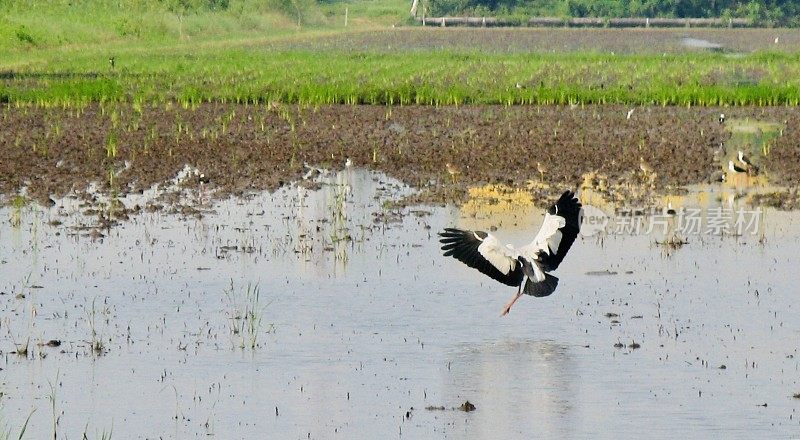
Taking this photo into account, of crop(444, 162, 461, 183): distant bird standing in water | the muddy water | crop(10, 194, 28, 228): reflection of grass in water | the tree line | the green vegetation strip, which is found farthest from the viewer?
the tree line

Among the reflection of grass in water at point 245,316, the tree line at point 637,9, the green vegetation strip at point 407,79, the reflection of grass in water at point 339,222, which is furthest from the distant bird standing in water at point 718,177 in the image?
the tree line at point 637,9

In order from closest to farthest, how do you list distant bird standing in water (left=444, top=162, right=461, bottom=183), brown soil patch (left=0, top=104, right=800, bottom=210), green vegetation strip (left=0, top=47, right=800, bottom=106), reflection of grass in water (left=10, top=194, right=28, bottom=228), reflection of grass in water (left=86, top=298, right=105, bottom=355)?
reflection of grass in water (left=86, top=298, right=105, bottom=355), reflection of grass in water (left=10, top=194, right=28, bottom=228), distant bird standing in water (left=444, top=162, right=461, bottom=183), brown soil patch (left=0, top=104, right=800, bottom=210), green vegetation strip (left=0, top=47, right=800, bottom=106)

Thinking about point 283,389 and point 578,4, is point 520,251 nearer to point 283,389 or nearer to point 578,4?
point 283,389

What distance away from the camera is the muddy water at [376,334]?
7.70 metres

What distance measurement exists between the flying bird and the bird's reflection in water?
1.27 feet

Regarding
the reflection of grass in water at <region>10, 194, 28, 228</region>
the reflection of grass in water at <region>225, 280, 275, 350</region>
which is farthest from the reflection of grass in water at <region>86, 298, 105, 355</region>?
the reflection of grass in water at <region>10, 194, 28, 228</region>

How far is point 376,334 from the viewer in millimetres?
9664

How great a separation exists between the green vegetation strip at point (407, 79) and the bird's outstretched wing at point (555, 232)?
1830 cm

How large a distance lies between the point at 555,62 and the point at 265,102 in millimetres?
13501

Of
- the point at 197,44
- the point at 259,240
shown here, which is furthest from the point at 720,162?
the point at 197,44

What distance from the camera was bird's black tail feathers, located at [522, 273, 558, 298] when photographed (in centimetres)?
909

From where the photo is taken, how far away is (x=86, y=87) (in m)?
28.5

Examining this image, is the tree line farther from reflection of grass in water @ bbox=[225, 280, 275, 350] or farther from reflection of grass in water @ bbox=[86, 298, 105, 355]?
reflection of grass in water @ bbox=[86, 298, 105, 355]

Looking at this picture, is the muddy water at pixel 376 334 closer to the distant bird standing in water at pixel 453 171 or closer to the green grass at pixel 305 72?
the distant bird standing in water at pixel 453 171
